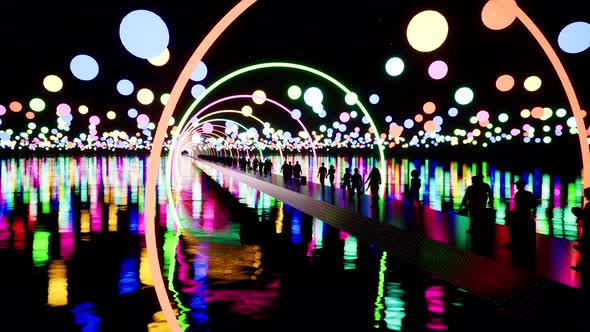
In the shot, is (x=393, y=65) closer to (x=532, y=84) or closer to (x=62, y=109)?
(x=532, y=84)

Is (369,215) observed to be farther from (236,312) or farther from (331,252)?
(236,312)

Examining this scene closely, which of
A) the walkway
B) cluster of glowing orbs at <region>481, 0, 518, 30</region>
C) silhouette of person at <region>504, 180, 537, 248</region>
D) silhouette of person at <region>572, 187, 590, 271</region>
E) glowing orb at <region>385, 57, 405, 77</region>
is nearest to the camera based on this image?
the walkway

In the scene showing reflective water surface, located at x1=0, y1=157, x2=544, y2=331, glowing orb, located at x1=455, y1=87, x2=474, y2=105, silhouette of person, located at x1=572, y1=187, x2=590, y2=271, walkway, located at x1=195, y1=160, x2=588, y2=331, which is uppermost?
glowing orb, located at x1=455, y1=87, x2=474, y2=105

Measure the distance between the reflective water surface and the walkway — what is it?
12.0 inches

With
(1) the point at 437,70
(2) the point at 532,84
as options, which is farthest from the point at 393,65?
(2) the point at 532,84

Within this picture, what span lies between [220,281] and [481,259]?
3.68m

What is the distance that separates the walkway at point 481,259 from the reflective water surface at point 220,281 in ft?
1.00

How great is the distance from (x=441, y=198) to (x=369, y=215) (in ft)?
35.9

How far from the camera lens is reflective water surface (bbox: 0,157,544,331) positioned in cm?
844

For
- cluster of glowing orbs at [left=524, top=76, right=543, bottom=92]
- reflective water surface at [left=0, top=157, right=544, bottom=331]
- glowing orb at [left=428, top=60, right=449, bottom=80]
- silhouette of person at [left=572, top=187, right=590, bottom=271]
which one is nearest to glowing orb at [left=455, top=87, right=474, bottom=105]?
glowing orb at [left=428, top=60, right=449, bottom=80]

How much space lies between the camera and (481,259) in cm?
1005

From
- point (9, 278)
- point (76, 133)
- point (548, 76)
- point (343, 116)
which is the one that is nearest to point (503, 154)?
point (548, 76)

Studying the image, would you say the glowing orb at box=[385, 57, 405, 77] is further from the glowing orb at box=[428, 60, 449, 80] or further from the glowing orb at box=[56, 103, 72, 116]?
the glowing orb at box=[56, 103, 72, 116]

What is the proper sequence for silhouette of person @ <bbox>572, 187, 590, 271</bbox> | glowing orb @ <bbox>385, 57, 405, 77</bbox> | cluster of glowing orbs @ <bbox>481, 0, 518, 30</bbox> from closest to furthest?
silhouette of person @ <bbox>572, 187, 590, 271</bbox>, cluster of glowing orbs @ <bbox>481, 0, 518, 30</bbox>, glowing orb @ <bbox>385, 57, 405, 77</bbox>
